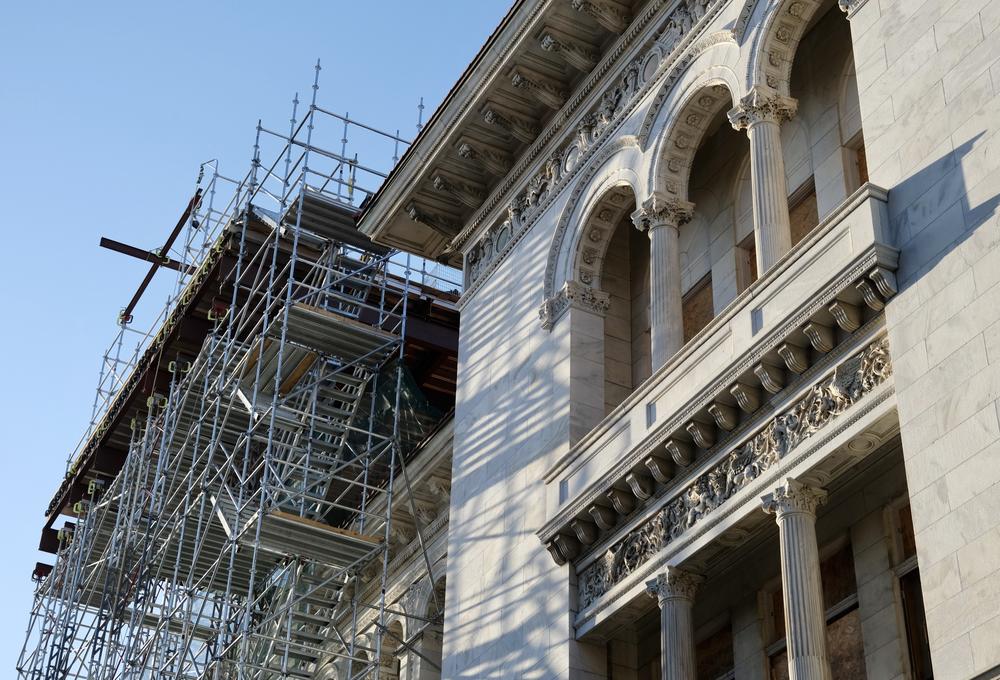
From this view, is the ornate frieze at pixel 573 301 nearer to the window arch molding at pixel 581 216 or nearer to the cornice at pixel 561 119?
the window arch molding at pixel 581 216

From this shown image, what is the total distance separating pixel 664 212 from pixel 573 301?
2281 millimetres

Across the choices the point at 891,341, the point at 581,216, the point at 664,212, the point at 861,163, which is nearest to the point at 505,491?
the point at 581,216

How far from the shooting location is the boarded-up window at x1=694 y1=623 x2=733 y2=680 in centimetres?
1834

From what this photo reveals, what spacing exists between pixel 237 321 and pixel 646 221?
50.8ft

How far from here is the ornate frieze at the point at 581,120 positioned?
21.4 meters

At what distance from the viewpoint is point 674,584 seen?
690 inches

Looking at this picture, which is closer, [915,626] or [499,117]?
[915,626]

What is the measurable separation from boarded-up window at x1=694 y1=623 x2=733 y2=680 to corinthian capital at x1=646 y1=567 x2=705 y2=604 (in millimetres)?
1141

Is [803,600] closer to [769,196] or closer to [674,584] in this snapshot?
[674,584]

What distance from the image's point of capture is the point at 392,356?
3023cm

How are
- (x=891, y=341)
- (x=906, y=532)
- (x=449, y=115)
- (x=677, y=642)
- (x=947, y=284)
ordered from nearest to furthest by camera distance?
(x=947, y=284) < (x=891, y=341) < (x=906, y=532) < (x=677, y=642) < (x=449, y=115)

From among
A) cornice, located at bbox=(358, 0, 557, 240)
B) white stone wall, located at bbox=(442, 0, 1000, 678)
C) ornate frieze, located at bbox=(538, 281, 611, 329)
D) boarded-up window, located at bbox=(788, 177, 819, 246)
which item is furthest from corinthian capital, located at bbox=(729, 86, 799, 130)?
cornice, located at bbox=(358, 0, 557, 240)

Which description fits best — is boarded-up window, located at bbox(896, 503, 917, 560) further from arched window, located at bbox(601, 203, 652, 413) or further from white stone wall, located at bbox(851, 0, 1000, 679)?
arched window, located at bbox(601, 203, 652, 413)

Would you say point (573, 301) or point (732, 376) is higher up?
point (573, 301)
